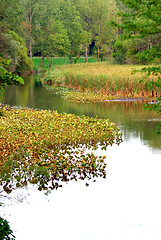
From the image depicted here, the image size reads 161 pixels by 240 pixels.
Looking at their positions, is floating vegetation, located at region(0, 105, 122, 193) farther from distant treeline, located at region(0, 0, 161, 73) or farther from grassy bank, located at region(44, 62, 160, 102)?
distant treeline, located at region(0, 0, 161, 73)

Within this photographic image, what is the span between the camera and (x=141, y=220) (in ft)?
31.8

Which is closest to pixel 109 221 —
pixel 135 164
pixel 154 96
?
pixel 135 164

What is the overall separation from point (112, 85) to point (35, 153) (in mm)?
18596

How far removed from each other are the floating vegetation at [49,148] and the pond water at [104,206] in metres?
0.46

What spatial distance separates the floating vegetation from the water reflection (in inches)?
63.7

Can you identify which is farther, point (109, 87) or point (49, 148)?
point (109, 87)

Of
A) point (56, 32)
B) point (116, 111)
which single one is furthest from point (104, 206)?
point (56, 32)

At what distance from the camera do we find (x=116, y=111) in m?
25.4

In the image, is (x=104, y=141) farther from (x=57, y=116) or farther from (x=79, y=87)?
(x=79, y=87)

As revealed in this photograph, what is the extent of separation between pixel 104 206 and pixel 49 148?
15.7 feet

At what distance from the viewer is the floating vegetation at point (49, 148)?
11.8 metres

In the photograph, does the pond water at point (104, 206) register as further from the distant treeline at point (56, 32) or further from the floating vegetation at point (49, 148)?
the distant treeline at point (56, 32)

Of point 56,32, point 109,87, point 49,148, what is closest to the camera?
point 49,148

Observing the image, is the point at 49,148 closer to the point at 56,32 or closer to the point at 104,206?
the point at 104,206
